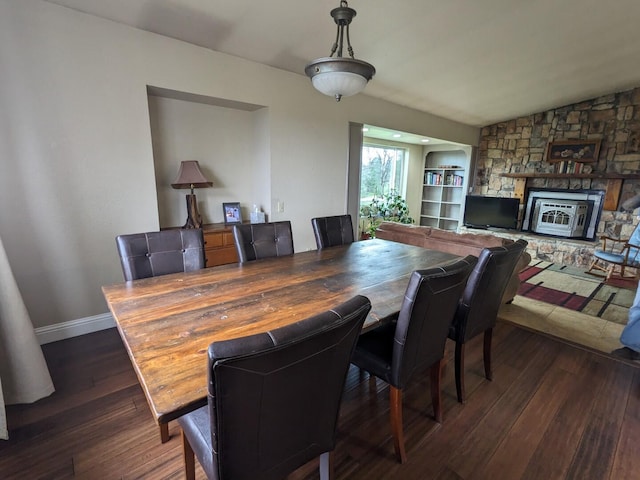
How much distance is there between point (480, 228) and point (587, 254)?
1830 millimetres

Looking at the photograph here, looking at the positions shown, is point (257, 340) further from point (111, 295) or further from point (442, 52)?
point (442, 52)

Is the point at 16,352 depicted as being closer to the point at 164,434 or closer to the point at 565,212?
the point at 164,434

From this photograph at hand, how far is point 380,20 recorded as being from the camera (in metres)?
2.70

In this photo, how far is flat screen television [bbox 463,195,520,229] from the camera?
614cm

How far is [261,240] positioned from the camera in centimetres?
238

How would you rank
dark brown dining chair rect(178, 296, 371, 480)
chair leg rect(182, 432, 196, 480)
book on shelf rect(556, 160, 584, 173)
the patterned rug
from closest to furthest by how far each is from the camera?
Result: 1. dark brown dining chair rect(178, 296, 371, 480)
2. chair leg rect(182, 432, 196, 480)
3. the patterned rug
4. book on shelf rect(556, 160, 584, 173)

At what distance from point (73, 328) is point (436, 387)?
2.85 metres

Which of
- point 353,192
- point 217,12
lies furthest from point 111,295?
point 353,192

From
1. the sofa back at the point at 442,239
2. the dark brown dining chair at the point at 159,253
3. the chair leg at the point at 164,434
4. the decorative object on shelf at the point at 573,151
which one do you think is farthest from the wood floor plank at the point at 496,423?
the decorative object on shelf at the point at 573,151

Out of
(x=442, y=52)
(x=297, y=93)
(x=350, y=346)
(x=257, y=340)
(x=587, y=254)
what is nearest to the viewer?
(x=257, y=340)

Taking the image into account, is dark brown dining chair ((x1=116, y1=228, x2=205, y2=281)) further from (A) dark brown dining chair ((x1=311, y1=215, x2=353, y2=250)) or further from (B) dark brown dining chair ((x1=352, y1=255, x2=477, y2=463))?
(B) dark brown dining chair ((x1=352, y1=255, x2=477, y2=463))

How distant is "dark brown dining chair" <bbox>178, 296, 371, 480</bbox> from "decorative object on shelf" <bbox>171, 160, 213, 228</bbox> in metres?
2.44

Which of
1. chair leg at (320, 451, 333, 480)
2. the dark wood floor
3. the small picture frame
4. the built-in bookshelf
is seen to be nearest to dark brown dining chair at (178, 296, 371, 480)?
chair leg at (320, 451, 333, 480)

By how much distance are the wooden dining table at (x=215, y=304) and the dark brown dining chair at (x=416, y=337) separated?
0.44 feet
